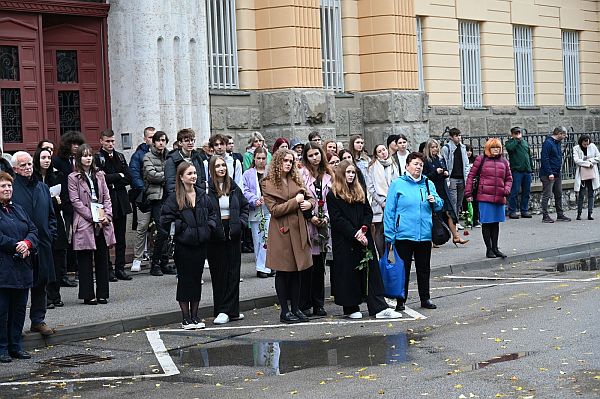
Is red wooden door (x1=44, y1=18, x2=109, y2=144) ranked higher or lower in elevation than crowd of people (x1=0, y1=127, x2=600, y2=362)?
higher

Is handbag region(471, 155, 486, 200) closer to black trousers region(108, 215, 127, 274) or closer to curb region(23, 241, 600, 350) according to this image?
curb region(23, 241, 600, 350)

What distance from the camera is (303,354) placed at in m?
11.4

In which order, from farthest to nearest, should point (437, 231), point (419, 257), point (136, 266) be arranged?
1. point (136, 266)
2. point (419, 257)
3. point (437, 231)

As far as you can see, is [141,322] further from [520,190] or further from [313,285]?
[520,190]

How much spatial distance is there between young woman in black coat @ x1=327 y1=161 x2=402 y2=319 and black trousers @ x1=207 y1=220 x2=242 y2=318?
1.08 metres

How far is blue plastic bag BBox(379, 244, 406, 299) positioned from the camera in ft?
45.8

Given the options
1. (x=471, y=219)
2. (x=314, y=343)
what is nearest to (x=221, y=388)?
(x=314, y=343)

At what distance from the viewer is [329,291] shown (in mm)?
16141

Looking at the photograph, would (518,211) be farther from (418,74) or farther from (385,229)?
(385,229)

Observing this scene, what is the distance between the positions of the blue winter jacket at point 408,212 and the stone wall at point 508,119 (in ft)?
46.4

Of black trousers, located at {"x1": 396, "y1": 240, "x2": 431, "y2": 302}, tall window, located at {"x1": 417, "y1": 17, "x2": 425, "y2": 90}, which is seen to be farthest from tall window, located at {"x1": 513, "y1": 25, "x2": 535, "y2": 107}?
black trousers, located at {"x1": 396, "y1": 240, "x2": 431, "y2": 302}

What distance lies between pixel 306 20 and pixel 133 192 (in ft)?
24.7

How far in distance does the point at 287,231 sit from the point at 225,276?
0.84 meters

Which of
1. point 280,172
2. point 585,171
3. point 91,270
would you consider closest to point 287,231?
point 280,172
